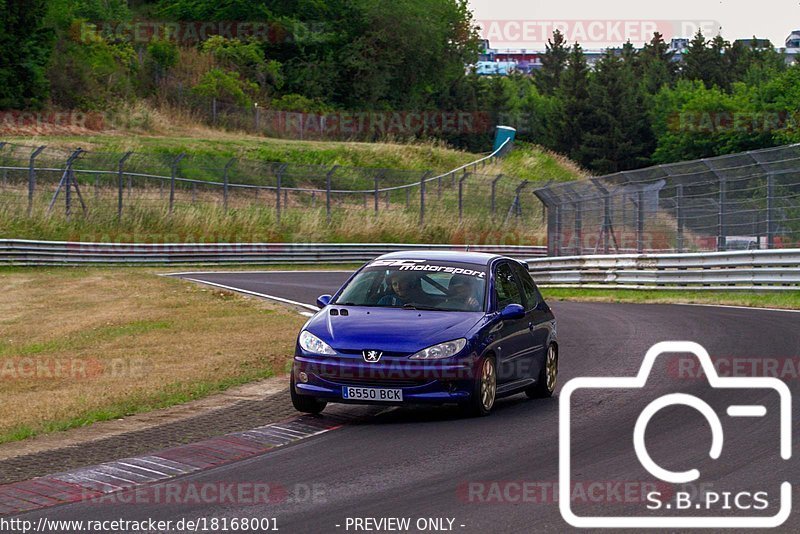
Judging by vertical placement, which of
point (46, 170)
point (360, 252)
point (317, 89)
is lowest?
point (360, 252)

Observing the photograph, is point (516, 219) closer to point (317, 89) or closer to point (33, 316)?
point (33, 316)

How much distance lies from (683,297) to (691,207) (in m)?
3.23

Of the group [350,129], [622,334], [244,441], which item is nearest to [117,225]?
[622,334]

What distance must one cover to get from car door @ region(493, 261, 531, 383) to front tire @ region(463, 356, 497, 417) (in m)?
0.17

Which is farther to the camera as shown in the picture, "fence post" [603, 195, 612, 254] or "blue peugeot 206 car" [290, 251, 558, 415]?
"fence post" [603, 195, 612, 254]

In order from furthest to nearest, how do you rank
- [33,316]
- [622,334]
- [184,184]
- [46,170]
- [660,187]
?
[184,184] → [46,170] → [660,187] → [33,316] → [622,334]

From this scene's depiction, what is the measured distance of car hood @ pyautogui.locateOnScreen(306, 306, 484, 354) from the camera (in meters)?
10.4

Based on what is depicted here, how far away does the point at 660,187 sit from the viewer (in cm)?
2919

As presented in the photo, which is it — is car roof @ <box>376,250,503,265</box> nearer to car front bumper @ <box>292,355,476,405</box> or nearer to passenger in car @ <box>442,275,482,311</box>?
passenger in car @ <box>442,275,482,311</box>

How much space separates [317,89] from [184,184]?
4163 centimetres

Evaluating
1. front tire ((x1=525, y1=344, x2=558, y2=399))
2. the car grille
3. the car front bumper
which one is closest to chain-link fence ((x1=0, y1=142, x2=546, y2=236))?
front tire ((x1=525, y1=344, x2=558, y2=399))
